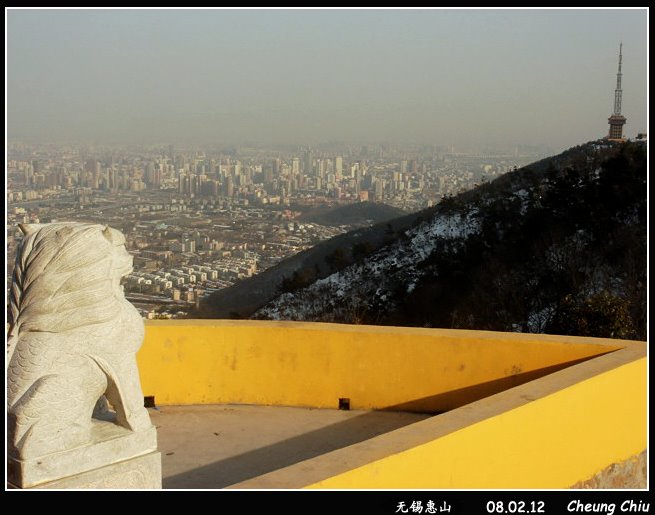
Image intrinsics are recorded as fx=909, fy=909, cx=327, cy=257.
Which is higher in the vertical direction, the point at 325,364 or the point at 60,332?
the point at 60,332

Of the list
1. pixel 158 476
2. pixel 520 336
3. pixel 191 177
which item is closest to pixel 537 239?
pixel 191 177

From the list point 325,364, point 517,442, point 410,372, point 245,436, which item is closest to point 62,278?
point 517,442

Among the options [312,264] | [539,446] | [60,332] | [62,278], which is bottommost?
[312,264]

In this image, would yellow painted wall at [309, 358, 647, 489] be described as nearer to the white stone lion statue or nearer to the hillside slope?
the white stone lion statue

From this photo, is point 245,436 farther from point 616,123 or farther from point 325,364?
point 616,123

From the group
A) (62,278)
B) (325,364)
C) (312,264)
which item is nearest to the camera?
(62,278)

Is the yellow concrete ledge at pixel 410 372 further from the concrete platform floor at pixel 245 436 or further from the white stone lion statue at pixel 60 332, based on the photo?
the white stone lion statue at pixel 60 332

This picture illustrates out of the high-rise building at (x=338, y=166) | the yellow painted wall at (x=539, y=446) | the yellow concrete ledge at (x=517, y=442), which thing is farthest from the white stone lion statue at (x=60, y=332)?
the high-rise building at (x=338, y=166)

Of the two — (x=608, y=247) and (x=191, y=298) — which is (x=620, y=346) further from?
(x=608, y=247)
